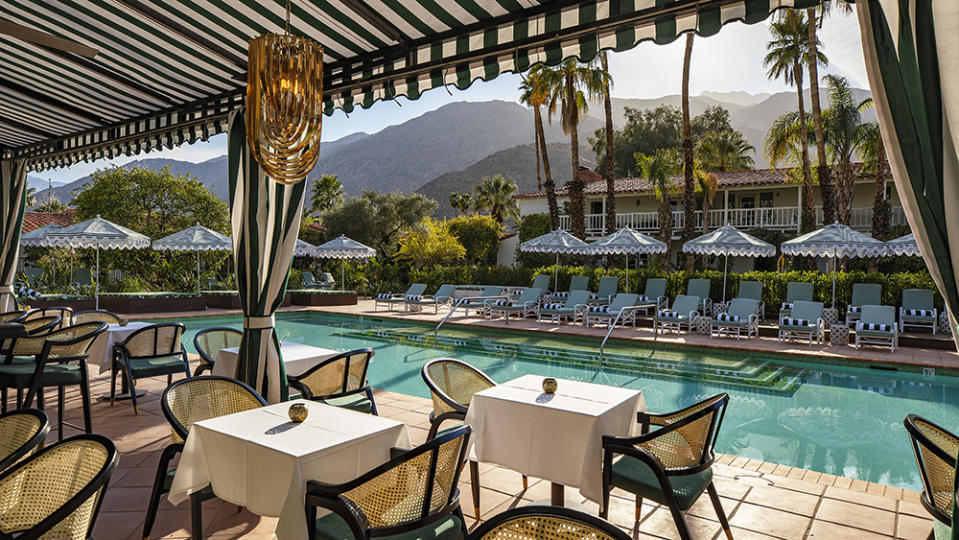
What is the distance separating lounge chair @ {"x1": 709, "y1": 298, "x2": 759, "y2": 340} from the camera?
11.1 m

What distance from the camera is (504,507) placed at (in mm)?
3279

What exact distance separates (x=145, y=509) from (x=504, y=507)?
1939mm

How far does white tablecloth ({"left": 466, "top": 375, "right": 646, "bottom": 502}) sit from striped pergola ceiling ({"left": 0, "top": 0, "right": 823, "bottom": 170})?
6.27 ft

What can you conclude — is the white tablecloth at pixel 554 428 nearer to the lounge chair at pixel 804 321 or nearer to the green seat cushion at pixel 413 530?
the green seat cushion at pixel 413 530

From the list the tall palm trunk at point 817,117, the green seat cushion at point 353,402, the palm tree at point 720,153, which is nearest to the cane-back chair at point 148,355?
the green seat cushion at point 353,402

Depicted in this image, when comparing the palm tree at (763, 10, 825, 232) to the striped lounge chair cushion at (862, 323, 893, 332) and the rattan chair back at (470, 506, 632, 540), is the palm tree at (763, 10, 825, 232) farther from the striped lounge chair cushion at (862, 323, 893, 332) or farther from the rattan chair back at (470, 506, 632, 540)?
the rattan chair back at (470, 506, 632, 540)

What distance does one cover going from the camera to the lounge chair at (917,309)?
1104 centimetres

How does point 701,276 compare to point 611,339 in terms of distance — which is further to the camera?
point 701,276

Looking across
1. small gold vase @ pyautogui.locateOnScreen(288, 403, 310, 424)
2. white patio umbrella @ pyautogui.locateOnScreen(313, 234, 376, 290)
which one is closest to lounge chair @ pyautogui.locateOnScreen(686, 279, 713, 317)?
white patio umbrella @ pyautogui.locateOnScreen(313, 234, 376, 290)

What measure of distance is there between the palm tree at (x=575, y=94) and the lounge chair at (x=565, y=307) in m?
7.58

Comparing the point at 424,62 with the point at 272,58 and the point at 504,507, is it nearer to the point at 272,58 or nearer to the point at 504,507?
the point at 272,58

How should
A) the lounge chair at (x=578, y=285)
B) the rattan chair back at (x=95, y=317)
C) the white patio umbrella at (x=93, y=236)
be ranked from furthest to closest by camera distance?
the lounge chair at (x=578, y=285), the white patio umbrella at (x=93, y=236), the rattan chair back at (x=95, y=317)

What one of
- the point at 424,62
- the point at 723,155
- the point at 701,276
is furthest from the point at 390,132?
the point at 424,62

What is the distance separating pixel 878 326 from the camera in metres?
10.1
